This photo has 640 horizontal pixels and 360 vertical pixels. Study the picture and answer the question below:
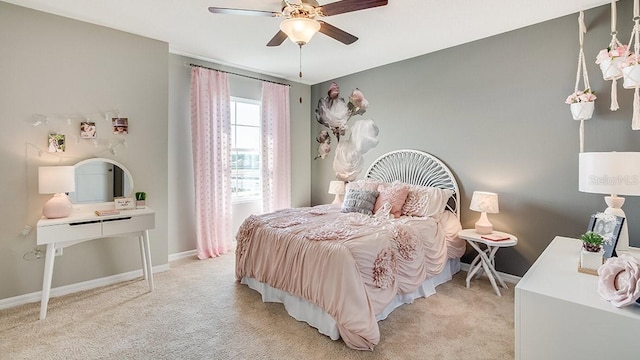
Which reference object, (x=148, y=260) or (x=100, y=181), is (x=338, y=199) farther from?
(x=100, y=181)

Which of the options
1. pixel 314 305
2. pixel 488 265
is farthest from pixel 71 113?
pixel 488 265

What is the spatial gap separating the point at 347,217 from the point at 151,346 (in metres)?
2.00

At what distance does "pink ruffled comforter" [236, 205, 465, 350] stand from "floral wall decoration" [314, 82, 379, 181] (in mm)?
1548

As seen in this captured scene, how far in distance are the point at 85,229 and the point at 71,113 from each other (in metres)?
Answer: 1.17

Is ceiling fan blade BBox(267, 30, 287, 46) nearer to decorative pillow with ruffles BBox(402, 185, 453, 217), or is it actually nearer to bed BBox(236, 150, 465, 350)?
bed BBox(236, 150, 465, 350)

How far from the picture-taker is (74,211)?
2908 mm

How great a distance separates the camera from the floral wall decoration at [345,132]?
181 inches

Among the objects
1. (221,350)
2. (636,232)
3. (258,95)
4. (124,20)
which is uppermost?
(124,20)

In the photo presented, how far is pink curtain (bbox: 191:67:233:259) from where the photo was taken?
3.94m

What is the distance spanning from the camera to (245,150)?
4625mm

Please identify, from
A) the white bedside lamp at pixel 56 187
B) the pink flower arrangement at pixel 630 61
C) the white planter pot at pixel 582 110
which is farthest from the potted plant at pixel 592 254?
the white bedside lamp at pixel 56 187

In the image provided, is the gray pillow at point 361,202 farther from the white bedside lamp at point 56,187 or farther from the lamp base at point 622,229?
the white bedside lamp at point 56,187

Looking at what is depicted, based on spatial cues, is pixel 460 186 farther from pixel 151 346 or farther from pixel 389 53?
pixel 151 346

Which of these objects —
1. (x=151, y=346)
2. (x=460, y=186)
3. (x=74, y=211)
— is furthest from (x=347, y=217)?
(x=74, y=211)
